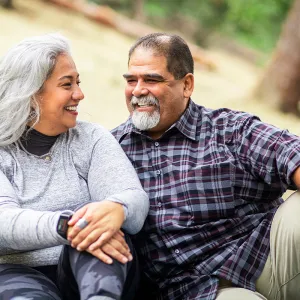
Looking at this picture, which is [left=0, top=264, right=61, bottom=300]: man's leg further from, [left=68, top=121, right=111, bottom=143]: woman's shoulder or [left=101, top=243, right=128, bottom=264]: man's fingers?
[left=68, top=121, right=111, bottom=143]: woman's shoulder

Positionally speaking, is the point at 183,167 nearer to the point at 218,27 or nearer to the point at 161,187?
the point at 161,187

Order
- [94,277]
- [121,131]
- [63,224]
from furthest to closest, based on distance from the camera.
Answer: [121,131] → [63,224] → [94,277]

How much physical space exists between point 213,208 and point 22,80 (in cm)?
96

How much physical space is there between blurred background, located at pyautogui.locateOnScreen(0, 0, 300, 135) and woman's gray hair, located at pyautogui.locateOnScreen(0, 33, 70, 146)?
1.63ft

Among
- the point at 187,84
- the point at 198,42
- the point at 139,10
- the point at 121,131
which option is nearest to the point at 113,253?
the point at 121,131

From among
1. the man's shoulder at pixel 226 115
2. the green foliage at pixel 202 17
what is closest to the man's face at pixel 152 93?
the man's shoulder at pixel 226 115

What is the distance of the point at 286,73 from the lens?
698 centimetres

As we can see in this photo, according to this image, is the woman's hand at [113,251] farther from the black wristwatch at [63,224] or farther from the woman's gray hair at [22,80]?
the woman's gray hair at [22,80]

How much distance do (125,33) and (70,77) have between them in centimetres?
945

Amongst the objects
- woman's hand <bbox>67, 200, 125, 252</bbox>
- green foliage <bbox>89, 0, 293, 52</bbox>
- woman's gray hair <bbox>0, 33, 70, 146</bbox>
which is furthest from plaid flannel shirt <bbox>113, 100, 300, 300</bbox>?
green foliage <bbox>89, 0, 293, 52</bbox>

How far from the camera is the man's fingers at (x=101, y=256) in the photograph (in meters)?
1.91

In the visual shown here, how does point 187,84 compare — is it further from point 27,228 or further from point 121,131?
point 27,228

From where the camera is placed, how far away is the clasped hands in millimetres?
1932

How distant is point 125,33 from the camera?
38.0 feet
